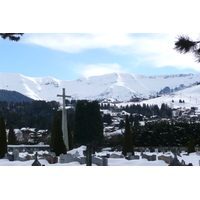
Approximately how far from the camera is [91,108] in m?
21.0

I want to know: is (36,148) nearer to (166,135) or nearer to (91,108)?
(166,135)

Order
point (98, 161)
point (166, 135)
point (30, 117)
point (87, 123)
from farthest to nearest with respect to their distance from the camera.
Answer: point (30, 117) < point (166, 135) < point (87, 123) < point (98, 161)

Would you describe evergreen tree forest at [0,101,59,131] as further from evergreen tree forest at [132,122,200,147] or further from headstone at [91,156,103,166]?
headstone at [91,156,103,166]

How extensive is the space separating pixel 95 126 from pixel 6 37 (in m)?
14.1

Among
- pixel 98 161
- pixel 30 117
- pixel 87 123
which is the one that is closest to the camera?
pixel 98 161

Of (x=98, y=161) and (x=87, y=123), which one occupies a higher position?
(x=87, y=123)

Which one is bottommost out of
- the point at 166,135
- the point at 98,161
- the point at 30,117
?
the point at 166,135

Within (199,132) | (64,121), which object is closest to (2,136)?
(64,121)

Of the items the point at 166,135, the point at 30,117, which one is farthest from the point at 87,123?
the point at 30,117

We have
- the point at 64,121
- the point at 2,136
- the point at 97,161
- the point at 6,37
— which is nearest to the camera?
the point at 6,37

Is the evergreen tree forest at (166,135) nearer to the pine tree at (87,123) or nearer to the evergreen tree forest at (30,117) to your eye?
the pine tree at (87,123)

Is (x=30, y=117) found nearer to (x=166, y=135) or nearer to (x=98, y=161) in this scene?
(x=166, y=135)

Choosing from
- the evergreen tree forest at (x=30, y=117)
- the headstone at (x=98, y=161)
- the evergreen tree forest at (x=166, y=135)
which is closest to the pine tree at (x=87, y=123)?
the headstone at (x=98, y=161)

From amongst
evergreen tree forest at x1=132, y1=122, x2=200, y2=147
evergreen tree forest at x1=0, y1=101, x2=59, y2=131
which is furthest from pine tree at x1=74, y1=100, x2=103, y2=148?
evergreen tree forest at x1=0, y1=101, x2=59, y2=131
